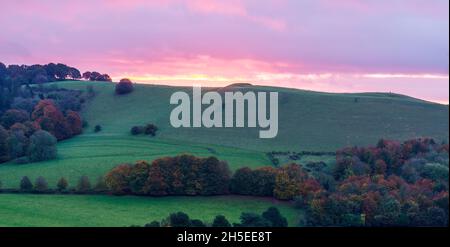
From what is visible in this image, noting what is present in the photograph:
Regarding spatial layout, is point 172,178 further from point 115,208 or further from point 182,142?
point 182,142

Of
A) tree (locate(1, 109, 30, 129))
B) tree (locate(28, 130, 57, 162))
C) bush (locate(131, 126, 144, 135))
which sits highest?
tree (locate(1, 109, 30, 129))

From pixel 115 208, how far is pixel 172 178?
5.37 m

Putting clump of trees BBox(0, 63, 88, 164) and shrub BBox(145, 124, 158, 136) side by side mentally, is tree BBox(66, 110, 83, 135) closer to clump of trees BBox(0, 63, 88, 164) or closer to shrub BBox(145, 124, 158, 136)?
clump of trees BBox(0, 63, 88, 164)

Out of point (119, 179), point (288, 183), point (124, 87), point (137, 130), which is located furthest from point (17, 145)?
point (124, 87)

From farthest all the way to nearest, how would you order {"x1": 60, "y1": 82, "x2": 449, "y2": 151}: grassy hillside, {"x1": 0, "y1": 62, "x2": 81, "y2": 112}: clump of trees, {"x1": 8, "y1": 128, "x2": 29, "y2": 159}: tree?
{"x1": 0, "y1": 62, "x2": 81, "y2": 112}: clump of trees → {"x1": 60, "y1": 82, "x2": 449, "y2": 151}: grassy hillside → {"x1": 8, "y1": 128, "x2": 29, "y2": 159}: tree

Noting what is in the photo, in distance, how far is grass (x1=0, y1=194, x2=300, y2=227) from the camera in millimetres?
26047

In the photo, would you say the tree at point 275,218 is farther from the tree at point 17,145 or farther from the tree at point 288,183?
the tree at point 17,145

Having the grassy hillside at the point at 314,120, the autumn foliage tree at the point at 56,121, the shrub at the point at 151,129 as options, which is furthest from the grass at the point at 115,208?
the autumn foliage tree at the point at 56,121

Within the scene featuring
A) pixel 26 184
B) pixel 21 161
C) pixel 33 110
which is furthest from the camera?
pixel 33 110

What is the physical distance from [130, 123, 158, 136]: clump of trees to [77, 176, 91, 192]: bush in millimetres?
18063

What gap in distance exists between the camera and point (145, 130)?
55219 mm

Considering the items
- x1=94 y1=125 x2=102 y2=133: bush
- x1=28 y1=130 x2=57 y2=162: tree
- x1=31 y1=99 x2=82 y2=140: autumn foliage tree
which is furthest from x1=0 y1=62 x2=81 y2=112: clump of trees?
x1=28 y1=130 x2=57 y2=162: tree
